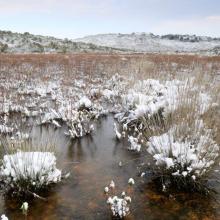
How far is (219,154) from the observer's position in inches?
199

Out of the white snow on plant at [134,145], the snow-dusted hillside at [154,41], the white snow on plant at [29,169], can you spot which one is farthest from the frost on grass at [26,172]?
the snow-dusted hillside at [154,41]

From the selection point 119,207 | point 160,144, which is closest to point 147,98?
point 160,144

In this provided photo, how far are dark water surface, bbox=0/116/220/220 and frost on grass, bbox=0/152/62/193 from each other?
8.5 inches

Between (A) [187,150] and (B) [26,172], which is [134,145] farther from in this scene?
(B) [26,172]

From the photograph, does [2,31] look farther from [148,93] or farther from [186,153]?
[186,153]

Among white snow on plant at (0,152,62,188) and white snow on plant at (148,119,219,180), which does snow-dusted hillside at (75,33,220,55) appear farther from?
white snow on plant at (0,152,62,188)

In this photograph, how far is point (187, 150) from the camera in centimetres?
507

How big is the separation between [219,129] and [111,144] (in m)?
2.65

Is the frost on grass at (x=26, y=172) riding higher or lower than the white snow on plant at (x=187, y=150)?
lower

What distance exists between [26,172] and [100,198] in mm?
1133

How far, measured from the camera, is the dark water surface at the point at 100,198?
4449 mm

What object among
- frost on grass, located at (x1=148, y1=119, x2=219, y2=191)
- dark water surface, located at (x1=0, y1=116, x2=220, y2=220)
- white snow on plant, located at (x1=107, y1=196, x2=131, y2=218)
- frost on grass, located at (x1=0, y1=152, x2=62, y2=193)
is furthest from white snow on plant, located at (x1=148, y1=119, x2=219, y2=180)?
frost on grass, located at (x1=0, y1=152, x2=62, y2=193)

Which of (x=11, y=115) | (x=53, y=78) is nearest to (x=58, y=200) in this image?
(x=11, y=115)

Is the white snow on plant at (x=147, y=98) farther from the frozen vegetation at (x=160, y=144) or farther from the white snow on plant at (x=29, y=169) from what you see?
the white snow on plant at (x=29, y=169)
